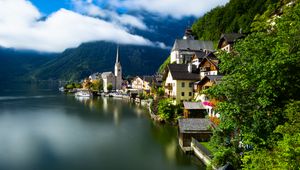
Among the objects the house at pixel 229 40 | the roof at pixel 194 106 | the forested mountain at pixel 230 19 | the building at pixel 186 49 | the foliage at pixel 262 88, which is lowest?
the roof at pixel 194 106

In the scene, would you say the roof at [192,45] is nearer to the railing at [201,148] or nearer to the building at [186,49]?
the building at [186,49]

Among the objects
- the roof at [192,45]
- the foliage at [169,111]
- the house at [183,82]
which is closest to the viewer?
the foliage at [169,111]

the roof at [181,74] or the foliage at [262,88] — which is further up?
the roof at [181,74]

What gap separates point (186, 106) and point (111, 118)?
21.0 m

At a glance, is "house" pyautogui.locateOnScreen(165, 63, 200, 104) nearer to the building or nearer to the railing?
the railing

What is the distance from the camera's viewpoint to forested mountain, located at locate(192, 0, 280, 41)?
340 ft

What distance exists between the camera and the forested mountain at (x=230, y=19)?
104 meters

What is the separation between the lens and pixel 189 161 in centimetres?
2833

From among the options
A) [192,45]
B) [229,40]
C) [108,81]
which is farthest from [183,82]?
[108,81]

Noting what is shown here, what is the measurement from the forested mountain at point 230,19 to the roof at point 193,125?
243 ft

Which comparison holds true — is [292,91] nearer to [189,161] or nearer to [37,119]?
[189,161]

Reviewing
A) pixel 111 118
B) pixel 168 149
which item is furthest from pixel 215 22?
pixel 168 149

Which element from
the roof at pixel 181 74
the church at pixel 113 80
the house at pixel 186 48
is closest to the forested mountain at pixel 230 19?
the house at pixel 186 48

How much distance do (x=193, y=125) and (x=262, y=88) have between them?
17540 mm
